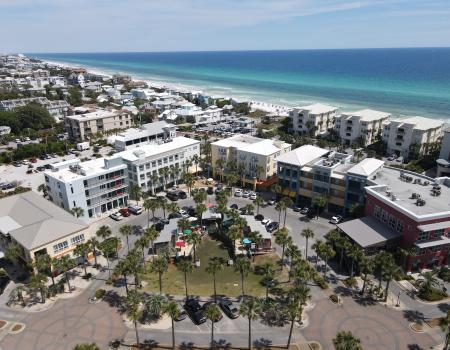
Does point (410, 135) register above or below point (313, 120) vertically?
above

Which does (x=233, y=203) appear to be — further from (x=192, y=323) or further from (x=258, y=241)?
(x=192, y=323)

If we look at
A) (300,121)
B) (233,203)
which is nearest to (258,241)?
(233,203)

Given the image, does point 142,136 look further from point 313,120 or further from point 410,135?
point 410,135

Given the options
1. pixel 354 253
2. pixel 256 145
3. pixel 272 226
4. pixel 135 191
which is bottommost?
pixel 272 226

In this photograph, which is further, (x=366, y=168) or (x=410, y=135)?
(x=410, y=135)

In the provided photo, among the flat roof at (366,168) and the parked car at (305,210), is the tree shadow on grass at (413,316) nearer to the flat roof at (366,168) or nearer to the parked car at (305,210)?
the flat roof at (366,168)

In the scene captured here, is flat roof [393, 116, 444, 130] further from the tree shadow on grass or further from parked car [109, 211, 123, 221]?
parked car [109, 211, 123, 221]

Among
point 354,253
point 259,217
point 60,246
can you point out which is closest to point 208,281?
point 259,217
